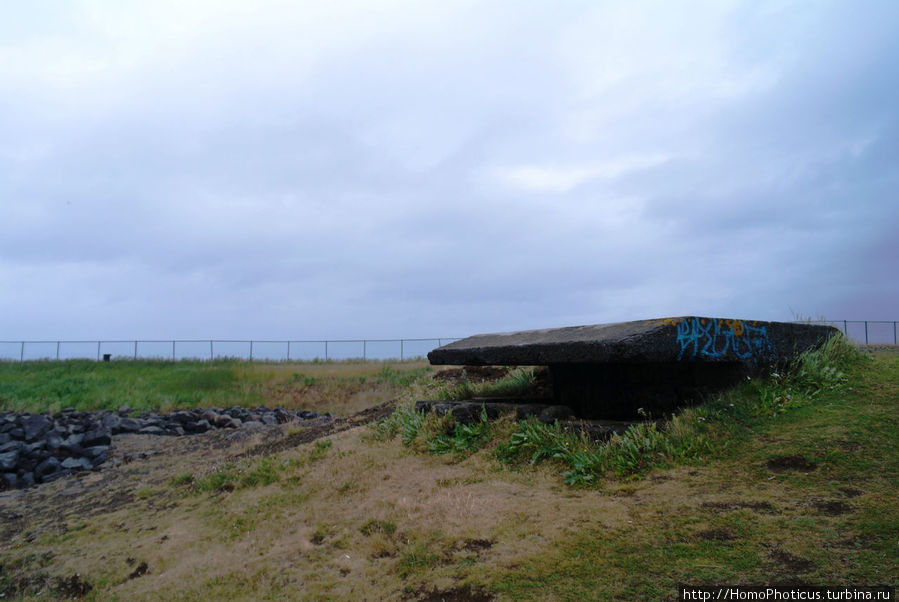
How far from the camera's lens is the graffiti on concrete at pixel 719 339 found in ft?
19.1

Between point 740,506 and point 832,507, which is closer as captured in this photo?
point 832,507

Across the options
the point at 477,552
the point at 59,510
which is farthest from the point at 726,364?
the point at 59,510

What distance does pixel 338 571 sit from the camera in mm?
4359

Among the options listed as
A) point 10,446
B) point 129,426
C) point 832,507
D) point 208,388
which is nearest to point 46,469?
point 10,446

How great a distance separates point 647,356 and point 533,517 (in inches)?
80.3

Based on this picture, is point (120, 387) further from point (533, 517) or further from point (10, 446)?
point (533, 517)

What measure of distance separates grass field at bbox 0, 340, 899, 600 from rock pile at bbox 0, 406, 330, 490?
15.2ft

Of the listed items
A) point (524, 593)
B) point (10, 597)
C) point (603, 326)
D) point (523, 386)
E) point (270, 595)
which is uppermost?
point (603, 326)

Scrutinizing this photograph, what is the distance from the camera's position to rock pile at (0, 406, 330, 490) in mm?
11461

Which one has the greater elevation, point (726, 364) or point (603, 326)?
point (603, 326)

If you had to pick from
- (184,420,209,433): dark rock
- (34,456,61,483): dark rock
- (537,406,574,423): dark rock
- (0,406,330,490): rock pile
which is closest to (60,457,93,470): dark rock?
(0,406,330,490): rock pile

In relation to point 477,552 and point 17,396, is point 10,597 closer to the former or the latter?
point 477,552

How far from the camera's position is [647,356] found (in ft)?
18.3

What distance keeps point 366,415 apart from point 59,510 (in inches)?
194
